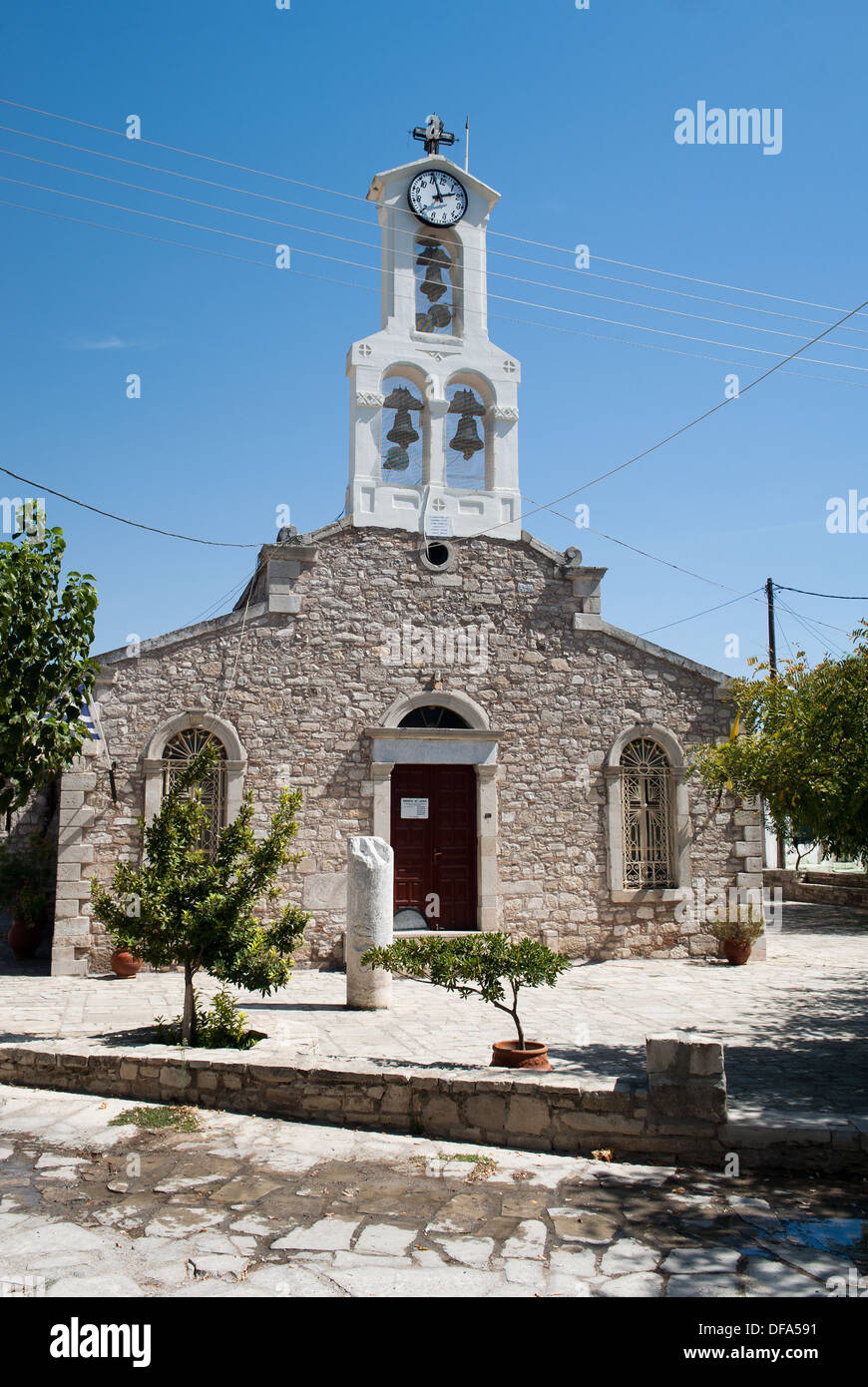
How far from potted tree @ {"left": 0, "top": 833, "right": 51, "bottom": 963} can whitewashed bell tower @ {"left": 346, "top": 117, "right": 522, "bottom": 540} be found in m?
6.04

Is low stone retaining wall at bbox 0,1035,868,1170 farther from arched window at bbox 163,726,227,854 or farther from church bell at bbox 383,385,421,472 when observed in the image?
church bell at bbox 383,385,421,472

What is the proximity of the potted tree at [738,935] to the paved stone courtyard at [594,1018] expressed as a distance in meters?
0.23

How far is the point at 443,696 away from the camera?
41.8 feet

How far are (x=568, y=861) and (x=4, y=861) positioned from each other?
23.7 feet

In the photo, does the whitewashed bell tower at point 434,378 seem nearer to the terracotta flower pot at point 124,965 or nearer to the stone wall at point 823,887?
the terracotta flower pot at point 124,965

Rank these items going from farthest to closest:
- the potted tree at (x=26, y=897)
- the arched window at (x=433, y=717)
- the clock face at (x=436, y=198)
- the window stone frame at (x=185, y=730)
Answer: the clock face at (x=436, y=198), the arched window at (x=433, y=717), the potted tree at (x=26, y=897), the window stone frame at (x=185, y=730)

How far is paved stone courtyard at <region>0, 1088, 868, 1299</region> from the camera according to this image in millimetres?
3766

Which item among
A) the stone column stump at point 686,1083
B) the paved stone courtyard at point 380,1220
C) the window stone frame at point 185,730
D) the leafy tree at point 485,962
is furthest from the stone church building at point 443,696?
the stone column stump at point 686,1083

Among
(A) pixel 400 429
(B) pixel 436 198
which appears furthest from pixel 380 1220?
(B) pixel 436 198

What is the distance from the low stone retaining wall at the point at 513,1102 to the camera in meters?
5.24

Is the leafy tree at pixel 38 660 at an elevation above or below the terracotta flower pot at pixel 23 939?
above

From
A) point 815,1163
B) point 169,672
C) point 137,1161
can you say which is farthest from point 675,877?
point 137,1161

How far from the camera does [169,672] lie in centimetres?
1190
